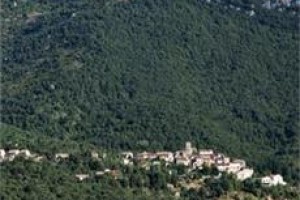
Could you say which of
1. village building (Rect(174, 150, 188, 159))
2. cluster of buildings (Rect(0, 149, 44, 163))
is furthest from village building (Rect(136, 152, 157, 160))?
cluster of buildings (Rect(0, 149, 44, 163))

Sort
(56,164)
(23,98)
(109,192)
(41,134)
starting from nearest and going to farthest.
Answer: (109,192), (56,164), (41,134), (23,98)

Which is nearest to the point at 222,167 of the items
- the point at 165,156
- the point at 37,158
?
the point at 165,156

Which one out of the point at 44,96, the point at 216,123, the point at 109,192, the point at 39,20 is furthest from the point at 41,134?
the point at 39,20

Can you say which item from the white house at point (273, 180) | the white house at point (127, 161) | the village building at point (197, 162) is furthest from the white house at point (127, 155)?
the white house at point (273, 180)

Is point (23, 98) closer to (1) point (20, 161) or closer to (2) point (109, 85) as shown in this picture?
(2) point (109, 85)

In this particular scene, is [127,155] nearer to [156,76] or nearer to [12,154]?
[12,154]

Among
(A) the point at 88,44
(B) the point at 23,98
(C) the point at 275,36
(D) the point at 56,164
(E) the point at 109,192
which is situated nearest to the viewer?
(E) the point at 109,192
